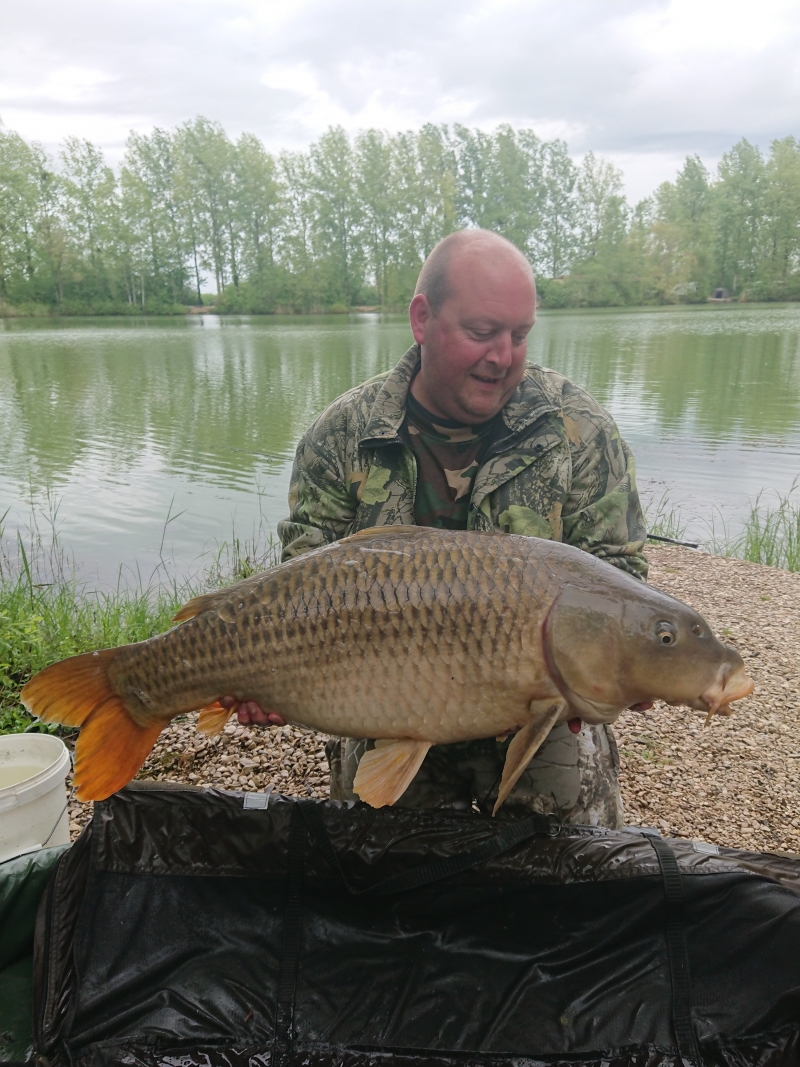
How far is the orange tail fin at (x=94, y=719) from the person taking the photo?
135 centimetres

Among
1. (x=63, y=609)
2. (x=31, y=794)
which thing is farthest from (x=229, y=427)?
(x=31, y=794)

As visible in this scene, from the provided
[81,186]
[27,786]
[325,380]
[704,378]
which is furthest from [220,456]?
[81,186]

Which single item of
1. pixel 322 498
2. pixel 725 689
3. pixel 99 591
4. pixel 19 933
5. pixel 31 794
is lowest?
pixel 99 591

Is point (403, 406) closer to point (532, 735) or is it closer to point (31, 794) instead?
point (532, 735)

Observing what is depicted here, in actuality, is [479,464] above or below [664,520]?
above

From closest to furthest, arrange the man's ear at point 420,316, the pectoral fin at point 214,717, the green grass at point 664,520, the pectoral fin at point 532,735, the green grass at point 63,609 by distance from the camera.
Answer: the pectoral fin at point 532,735 → the pectoral fin at point 214,717 → the man's ear at point 420,316 → the green grass at point 63,609 → the green grass at point 664,520

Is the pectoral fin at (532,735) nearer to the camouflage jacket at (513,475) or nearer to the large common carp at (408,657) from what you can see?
the large common carp at (408,657)

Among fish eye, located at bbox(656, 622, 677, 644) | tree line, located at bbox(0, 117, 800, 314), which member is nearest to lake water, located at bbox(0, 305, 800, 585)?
fish eye, located at bbox(656, 622, 677, 644)

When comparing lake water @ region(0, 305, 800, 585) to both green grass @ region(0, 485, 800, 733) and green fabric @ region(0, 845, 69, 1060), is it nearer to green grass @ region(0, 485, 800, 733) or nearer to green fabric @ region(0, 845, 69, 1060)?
green grass @ region(0, 485, 800, 733)

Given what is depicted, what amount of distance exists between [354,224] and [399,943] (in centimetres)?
4296

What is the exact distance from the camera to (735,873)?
1.35 metres

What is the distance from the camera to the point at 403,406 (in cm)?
189

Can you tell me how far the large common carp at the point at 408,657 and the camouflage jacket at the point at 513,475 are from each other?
46 cm

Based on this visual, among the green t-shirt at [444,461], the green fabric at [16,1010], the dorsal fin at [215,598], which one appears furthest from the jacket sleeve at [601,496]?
the green fabric at [16,1010]
